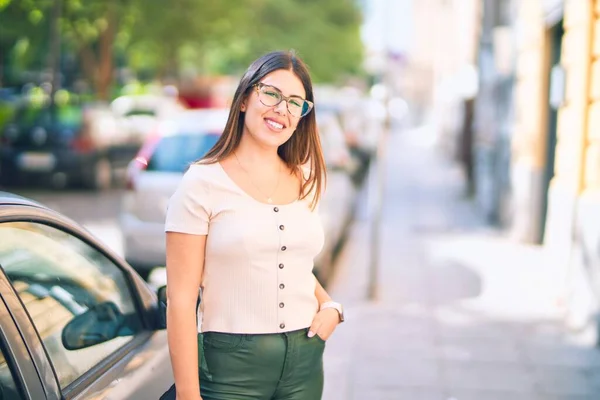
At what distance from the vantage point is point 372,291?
24.0 ft

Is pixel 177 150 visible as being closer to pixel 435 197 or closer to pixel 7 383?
pixel 7 383

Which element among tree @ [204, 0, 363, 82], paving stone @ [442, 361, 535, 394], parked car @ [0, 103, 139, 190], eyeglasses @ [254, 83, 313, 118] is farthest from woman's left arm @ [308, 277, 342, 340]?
tree @ [204, 0, 363, 82]

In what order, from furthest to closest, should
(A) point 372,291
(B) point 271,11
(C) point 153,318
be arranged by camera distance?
(B) point 271,11 → (A) point 372,291 → (C) point 153,318

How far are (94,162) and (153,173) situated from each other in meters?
7.94

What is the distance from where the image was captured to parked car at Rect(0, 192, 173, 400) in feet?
6.61

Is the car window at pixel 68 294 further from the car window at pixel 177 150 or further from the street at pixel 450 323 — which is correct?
the car window at pixel 177 150

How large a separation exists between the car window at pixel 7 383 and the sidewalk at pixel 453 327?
307 centimetres

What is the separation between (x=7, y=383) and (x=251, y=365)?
67 centimetres

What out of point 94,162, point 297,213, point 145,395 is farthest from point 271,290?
point 94,162

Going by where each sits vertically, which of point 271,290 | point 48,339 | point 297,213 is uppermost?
point 297,213

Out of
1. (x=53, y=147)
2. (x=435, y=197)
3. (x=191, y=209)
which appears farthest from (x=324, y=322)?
(x=435, y=197)

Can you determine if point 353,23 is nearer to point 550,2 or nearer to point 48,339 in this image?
point 550,2

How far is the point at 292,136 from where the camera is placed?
2600 mm

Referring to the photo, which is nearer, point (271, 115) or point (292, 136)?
point (271, 115)
